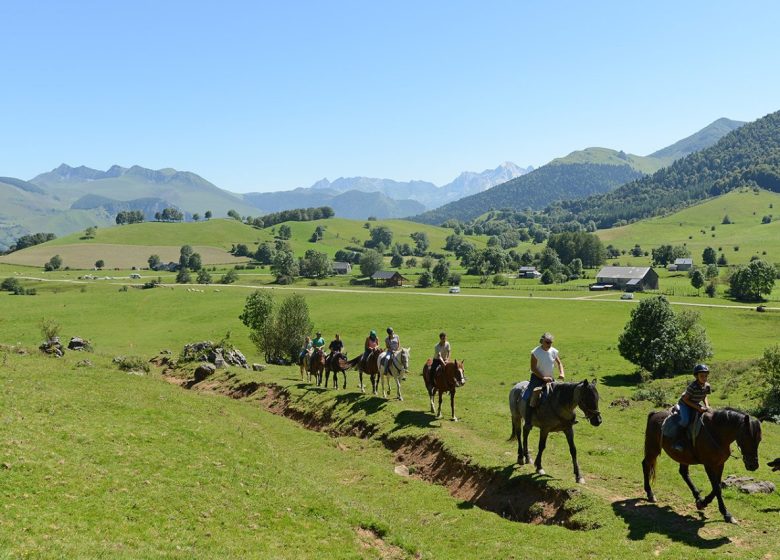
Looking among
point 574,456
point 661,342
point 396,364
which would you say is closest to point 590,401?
point 574,456

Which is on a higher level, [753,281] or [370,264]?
[370,264]

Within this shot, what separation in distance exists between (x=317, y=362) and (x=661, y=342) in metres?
43.0

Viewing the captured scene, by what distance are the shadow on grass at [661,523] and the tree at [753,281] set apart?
388 feet

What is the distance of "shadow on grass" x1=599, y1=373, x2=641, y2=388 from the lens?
58094 mm

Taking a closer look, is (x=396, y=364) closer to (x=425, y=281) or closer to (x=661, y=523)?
(x=661, y=523)

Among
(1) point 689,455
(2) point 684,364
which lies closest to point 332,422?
(1) point 689,455

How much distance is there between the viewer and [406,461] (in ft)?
87.4

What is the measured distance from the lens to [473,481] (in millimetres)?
22594

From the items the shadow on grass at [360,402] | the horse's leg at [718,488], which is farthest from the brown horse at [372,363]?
the horse's leg at [718,488]

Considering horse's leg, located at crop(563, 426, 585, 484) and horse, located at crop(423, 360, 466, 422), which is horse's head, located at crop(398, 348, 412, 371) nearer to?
horse, located at crop(423, 360, 466, 422)

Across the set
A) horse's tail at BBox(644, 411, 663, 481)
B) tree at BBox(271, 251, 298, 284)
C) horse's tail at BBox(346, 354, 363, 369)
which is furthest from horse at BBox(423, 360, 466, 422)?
tree at BBox(271, 251, 298, 284)

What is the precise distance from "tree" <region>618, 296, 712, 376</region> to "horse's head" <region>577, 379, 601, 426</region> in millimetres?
49484

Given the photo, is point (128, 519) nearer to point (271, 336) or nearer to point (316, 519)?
point (316, 519)

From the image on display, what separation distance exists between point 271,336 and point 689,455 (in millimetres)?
55283
